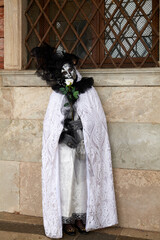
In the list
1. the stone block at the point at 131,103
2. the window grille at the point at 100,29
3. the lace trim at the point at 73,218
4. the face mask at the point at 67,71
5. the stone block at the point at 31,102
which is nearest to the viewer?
the face mask at the point at 67,71

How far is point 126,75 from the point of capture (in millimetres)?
4180

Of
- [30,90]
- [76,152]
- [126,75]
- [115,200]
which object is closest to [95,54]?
[126,75]

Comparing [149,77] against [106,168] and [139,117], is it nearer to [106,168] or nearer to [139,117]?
[139,117]

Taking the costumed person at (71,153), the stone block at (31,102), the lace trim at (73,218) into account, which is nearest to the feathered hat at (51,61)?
the costumed person at (71,153)

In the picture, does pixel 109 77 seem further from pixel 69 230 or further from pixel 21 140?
pixel 69 230

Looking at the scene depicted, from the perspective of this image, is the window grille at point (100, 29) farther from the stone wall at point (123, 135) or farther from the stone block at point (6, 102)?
the stone block at point (6, 102)

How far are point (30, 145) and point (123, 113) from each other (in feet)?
4.26

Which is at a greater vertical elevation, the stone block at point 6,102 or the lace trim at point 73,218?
the stone block at point 6,102

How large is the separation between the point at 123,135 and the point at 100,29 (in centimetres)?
142

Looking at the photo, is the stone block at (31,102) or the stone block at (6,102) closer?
the stone block at (31,102)

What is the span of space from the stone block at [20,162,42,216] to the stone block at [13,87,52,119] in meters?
0.65

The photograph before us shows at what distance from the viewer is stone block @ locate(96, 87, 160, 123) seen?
13.5 feet

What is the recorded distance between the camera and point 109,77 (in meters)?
4.25

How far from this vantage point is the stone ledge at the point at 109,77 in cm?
408
